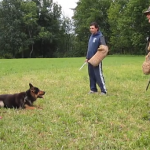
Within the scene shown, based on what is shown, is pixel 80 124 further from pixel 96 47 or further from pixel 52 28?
pixel 52 28

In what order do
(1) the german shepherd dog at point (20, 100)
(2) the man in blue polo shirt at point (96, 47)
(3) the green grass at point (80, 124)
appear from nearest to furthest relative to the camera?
1. (3) the green grass at point (80, 124)
2. (1) the german shepherd dog at point (20, 100)
3. (2) the man in blue polo shirt at point (96, 47)

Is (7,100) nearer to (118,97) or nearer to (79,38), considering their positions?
(118,97)

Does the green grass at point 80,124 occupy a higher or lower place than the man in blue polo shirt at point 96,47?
lower

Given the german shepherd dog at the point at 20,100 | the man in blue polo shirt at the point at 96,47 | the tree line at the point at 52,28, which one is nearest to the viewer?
the german shepherd dog at the point at 20,100

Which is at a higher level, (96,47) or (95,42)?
(95,42)

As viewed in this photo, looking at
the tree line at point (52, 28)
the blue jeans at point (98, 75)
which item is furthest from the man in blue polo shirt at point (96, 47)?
the tree line at point (52, 28)

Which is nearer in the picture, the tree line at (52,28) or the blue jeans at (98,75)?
the blue jeans at (98,75)

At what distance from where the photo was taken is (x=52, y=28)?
175 ft

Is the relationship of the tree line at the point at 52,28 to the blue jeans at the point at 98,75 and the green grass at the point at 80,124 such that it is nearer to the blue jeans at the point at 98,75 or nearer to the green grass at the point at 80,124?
the blue jeans at the point at 98,75

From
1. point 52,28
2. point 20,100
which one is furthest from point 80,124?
point 52,28

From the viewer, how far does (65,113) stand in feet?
16.4

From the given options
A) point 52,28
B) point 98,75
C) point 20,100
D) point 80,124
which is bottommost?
point 80,124

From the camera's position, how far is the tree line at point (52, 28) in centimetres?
4881

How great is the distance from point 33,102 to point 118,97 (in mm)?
2422
